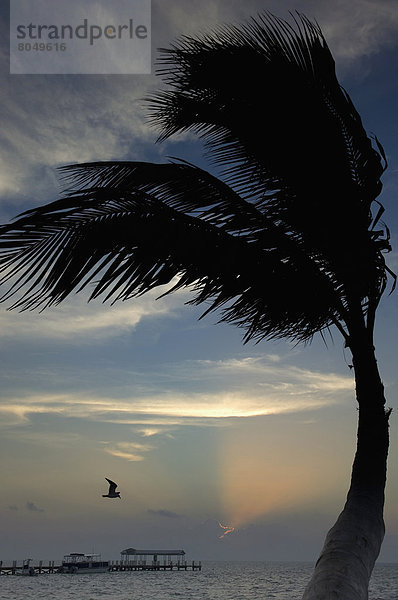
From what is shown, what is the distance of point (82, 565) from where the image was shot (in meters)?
102

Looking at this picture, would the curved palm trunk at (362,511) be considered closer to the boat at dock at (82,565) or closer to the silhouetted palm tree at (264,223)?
the silhouetted palm tree at (264,223)

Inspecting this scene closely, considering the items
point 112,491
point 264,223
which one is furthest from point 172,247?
point 112,491

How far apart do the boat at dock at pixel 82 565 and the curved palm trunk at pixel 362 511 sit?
4186 inches

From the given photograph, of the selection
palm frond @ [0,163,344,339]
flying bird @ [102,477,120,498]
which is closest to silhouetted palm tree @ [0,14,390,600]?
palm frond @ [0,163,344,339]

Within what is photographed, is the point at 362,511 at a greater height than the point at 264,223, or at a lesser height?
lesser

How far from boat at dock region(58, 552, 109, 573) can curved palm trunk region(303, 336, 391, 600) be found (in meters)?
106

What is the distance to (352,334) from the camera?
5.09 meters

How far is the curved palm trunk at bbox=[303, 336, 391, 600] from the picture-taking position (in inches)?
147

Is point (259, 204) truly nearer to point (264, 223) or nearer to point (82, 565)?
point (264, 223)

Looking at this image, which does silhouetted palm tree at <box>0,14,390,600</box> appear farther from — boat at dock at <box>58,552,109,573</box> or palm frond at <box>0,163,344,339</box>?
boat at dock at <box>58,552,109,573</box>

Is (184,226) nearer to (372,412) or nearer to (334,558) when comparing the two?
(372,412)

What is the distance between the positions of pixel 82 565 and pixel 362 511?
358 ft

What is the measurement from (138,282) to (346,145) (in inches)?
104

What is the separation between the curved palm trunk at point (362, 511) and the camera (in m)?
3.73
